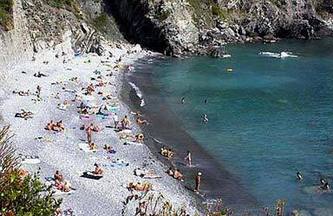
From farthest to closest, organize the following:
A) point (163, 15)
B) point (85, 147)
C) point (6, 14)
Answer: point (163, 15) → point (6, 14) → point (85, 147)

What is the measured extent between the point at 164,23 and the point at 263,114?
4251cm

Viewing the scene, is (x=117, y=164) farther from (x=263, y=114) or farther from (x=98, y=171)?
(x=263, y=114)

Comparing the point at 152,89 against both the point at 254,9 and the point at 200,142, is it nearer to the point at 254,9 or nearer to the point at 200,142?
the point at 200,142

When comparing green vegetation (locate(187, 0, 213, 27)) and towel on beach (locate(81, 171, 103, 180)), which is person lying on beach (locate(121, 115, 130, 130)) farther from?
green vegetation (locate(187, 0, 213, 27))

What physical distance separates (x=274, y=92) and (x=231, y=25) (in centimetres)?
4337

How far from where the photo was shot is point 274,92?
265 ft

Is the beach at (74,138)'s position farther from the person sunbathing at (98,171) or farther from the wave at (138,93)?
the wave at (138,93)

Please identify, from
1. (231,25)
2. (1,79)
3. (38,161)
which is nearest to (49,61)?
(1,79)

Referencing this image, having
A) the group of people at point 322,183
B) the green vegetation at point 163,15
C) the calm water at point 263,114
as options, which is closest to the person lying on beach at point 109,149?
the calm water at point 263,114

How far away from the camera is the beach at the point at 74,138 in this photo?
41.4 meters

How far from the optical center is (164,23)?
10506cm

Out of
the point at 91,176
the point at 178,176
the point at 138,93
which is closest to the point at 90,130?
the point at 91,176

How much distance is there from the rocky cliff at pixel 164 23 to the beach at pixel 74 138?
17.8 feet

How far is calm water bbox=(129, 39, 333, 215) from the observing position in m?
48.2
